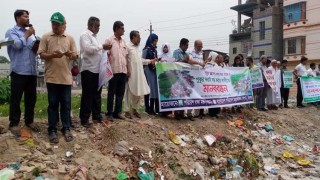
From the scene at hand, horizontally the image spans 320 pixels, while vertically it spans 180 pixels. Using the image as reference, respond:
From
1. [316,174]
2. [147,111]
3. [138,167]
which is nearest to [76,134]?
[138,167]

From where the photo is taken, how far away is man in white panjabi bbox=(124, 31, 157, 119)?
6.78m

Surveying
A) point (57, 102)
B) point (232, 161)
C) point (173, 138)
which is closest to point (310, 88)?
point (232, 161)

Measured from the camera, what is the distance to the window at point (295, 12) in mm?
33594

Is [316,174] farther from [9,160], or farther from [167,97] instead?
[9,160]

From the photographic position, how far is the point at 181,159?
570 cm

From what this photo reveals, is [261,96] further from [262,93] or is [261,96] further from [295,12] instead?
[295,12]

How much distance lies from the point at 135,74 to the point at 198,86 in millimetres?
1732

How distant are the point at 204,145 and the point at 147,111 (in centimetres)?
159

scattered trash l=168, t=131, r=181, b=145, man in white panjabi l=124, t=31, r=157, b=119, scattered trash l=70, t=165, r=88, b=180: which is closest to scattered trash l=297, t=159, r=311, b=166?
scattered trash l=168, t=131, r=181, b=145

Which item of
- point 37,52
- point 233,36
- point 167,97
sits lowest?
point 167,97

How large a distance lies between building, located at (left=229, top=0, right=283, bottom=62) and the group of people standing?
33595 mm

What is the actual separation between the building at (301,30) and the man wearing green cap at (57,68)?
31.0 m

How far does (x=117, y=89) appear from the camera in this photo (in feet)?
21.4

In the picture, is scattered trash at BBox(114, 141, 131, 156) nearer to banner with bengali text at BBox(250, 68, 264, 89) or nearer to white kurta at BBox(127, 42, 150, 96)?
white kurta at BBox(127, 42, 150, 96)
